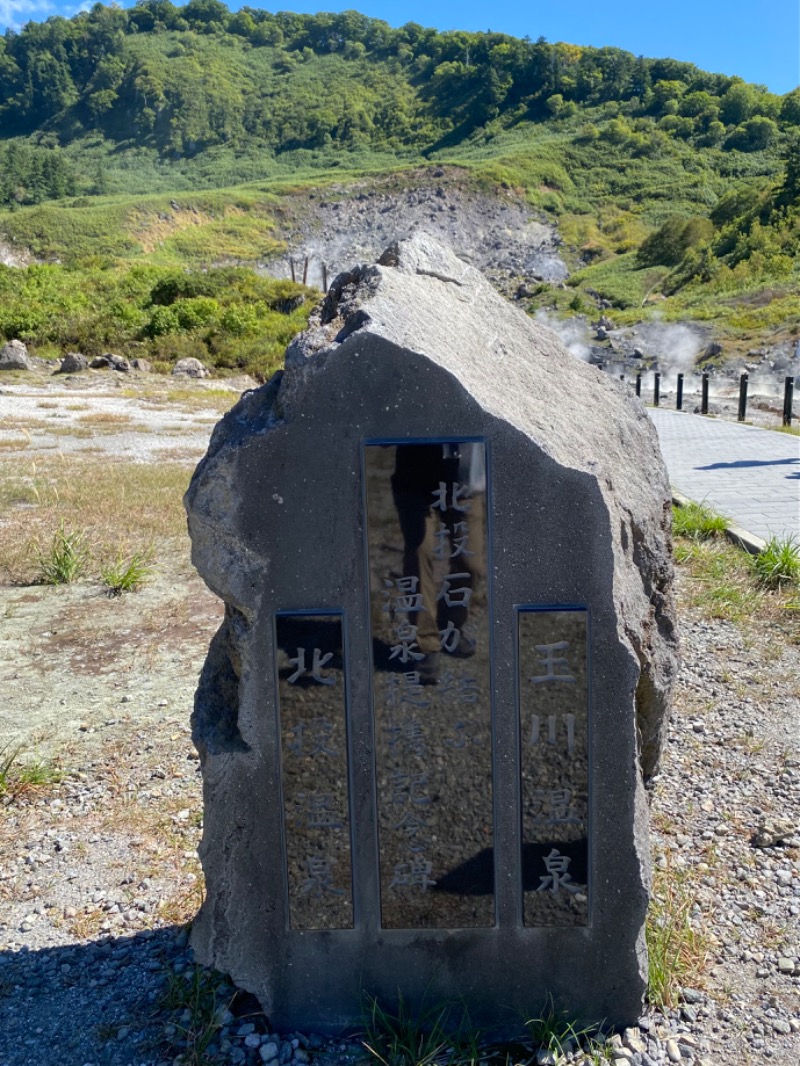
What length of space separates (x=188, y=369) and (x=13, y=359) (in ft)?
12.5

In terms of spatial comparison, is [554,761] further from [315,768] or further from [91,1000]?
[91,1000]

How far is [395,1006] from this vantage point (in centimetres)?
234

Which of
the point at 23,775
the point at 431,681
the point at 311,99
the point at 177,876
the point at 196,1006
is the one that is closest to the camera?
the point at 431,681

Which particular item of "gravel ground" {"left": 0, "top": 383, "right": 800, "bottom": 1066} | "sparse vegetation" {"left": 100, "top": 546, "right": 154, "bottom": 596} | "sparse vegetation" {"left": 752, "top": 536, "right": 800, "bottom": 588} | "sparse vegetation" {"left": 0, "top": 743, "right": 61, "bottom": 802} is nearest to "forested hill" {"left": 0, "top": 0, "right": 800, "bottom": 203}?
"sparse vegetation" {"left": 100, "top": 546, "right": 154, "bottom": 596}

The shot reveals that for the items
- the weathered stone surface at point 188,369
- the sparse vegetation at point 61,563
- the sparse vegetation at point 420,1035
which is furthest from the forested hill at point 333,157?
the sparse vegetation at point 420,1035

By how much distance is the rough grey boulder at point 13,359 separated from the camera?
2059 centimetres

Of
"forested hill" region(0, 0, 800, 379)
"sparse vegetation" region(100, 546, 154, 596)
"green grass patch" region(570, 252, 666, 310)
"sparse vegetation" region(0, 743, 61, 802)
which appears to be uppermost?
"forested hill" region(0, 0, 800, 379)

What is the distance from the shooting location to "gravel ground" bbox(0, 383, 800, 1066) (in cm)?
235

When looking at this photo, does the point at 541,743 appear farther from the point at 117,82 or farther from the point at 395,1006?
the point at 117,82

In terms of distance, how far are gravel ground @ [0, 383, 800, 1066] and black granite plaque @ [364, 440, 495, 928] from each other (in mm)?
458

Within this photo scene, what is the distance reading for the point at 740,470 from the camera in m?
9.79

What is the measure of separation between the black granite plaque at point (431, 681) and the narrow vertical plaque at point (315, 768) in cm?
9

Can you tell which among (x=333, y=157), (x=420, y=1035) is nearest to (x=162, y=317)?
(x=420, y=1035)

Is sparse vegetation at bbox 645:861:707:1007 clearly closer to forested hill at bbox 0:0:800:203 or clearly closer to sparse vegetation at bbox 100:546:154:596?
sparse vegetation at bbox 100:546:154:596
